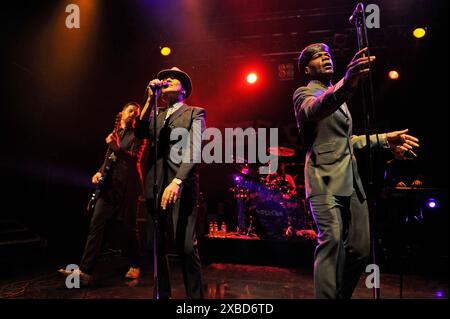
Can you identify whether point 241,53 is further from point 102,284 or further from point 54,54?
point 102,284

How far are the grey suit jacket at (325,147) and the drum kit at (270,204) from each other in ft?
14.1

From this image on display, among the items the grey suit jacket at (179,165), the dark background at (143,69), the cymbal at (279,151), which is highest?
the dark background at (143,69)

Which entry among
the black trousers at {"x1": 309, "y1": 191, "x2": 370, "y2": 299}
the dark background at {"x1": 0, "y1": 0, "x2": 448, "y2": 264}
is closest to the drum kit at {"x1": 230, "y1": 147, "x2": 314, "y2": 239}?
the dark background at {"x1": 0, "y1": 0, "x2": 448, "y2": 264}

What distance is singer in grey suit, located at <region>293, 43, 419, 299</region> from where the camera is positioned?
2156 millimetres

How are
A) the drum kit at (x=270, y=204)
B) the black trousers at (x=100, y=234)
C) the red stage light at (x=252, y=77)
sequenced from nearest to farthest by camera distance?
the black trousers at (x=100, y=234)
the drum kit at (x=270, y=204)
the red stage light at (x=252, y=77)

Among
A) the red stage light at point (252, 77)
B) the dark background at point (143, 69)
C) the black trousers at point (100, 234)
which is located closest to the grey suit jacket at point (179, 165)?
the black trousers at point (100, 234)

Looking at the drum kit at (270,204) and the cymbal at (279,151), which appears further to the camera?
the cymbal at (279,151)

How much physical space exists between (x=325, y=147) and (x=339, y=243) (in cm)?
72

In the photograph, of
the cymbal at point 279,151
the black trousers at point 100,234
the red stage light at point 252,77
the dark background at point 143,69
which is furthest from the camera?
the red stage light at point 252,77

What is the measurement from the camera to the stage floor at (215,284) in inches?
152

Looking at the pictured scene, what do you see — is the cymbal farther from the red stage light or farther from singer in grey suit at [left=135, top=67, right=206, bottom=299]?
singer in grey suit at [left=135, top=67, right=206, bottom=299]

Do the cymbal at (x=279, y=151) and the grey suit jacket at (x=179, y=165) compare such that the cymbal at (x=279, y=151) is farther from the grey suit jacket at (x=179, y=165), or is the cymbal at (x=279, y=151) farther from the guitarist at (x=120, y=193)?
the grey suit jacket at (x=179, y=165)

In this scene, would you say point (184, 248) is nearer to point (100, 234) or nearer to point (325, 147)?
point (325, 147)

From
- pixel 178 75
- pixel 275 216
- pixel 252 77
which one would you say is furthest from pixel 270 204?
pixel 178 75
